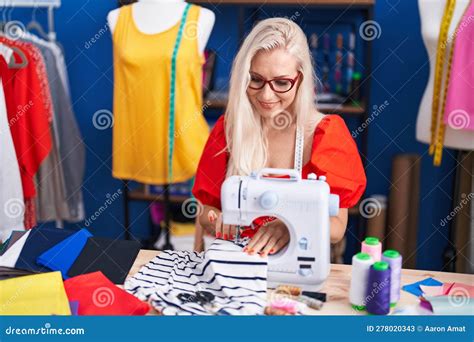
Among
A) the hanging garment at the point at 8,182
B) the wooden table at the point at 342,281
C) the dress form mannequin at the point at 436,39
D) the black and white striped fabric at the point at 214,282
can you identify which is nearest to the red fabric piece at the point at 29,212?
the hanging garment at the point at 8,182

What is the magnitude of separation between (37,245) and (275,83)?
2.51 feet

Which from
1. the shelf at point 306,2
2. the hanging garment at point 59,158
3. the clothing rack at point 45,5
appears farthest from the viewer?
the clothing rack at point 45,5

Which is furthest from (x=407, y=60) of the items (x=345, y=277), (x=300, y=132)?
(x=345, y=277)

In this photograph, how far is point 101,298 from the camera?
4.52 feet

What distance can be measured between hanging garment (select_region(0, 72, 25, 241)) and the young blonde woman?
1.20 meters

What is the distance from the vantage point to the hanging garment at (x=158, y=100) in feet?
9.09

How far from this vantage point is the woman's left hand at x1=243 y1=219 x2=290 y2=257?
148 centimetres

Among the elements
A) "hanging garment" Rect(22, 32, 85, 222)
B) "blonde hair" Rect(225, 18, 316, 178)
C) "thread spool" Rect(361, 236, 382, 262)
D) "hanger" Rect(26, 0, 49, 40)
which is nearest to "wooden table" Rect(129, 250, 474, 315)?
"thread spool" Rect(361, 236, 382, 262)

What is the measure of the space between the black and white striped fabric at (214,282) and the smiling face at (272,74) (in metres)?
0.40

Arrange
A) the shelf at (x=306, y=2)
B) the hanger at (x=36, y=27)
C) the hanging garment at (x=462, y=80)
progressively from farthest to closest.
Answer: the hanger at (x=36, y=27)
the shelf at (x=306, y=2)
the hanging garment at (x=462, y=80)

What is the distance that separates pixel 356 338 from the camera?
4.37 ft

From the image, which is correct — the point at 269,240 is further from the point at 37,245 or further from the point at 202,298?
the point at 37,245

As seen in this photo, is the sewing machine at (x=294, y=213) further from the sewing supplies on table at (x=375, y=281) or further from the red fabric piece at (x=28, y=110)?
the red fabric piece at (x=28, y=110)

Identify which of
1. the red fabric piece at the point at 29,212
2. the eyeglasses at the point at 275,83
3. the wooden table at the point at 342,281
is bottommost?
the red fabric piece at the point at 29,212
